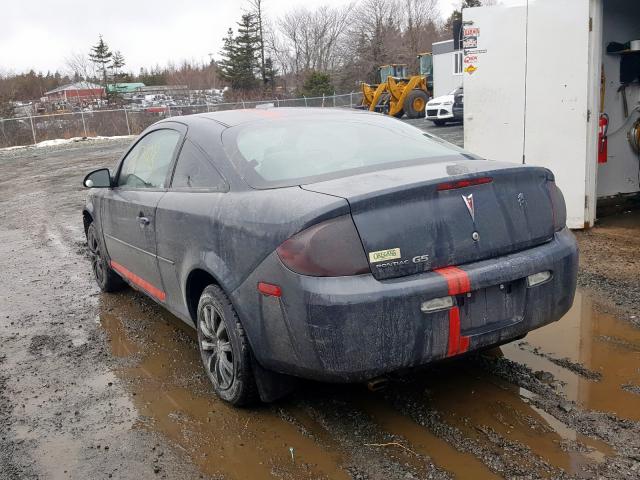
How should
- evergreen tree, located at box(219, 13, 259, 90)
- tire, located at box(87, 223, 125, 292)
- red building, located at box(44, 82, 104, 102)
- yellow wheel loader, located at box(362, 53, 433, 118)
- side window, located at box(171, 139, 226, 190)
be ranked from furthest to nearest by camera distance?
evergreen tree, located at box(219, 13, 259, 90) < red building, located at box(44, 82, 104, 102) < yellow wheel loader, located at box(362, 53, 433, 118) < tire, located at box(87, 223, 125, 292) < side window, located at box(171, 139, 226, 190)

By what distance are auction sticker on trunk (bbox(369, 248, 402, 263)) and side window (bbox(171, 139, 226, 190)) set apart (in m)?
1.09

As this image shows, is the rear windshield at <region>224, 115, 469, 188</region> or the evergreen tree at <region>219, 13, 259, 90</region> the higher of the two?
the evergreen tree at <region>219, 13, 259, 90</region>

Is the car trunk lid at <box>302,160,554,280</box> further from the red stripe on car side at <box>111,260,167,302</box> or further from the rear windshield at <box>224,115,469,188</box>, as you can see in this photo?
the red stripe on car side at <box>111,260,167,302</box>

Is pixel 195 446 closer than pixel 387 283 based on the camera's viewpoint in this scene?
No

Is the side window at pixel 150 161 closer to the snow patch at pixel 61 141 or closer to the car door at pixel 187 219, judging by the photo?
the car door at pixel 187 219

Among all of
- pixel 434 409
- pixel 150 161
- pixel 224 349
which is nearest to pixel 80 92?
pixel 150 161

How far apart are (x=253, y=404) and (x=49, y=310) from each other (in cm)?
294

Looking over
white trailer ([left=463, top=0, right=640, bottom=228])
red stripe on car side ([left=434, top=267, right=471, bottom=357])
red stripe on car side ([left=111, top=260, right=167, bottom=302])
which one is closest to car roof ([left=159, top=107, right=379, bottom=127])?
red stripe on car side ([left=111, top=260, right=167, bottom=302])

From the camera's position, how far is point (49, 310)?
550cm

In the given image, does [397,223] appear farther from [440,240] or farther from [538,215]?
[538,215]

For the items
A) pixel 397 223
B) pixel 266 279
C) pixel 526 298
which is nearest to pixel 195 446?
pixel 266 279

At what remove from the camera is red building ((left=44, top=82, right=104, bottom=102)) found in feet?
154

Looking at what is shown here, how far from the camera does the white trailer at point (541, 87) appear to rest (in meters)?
6.66

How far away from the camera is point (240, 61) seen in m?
55.2
